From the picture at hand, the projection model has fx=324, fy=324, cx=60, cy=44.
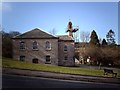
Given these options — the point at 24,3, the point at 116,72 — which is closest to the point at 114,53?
the point at 116,72

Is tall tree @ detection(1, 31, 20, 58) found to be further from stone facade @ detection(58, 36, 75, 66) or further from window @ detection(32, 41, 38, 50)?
stone facade @ detection(58, 36, 75, 66)

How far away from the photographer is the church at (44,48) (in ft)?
29.2

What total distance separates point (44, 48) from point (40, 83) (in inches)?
38.5

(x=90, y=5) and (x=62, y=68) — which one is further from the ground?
(x=90, y=5)

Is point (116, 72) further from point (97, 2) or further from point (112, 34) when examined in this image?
point (97, 2)

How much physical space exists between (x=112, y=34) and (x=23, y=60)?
2548 mm

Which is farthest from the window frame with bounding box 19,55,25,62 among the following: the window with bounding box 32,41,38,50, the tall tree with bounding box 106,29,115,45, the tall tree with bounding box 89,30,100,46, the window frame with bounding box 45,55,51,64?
the tall tree with bounding box 106,29,115,45

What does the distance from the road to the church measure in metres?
0.49

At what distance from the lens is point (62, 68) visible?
29.3ft

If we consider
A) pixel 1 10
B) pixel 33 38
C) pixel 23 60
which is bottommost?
pixel 23 60

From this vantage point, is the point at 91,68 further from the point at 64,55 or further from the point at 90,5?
the point at 90,5

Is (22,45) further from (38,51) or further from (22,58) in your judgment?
(38,51)

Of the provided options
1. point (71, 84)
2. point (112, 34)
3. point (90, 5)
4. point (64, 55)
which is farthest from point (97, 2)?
point (71, 84)

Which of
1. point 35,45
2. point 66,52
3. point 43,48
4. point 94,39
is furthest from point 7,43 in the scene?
point 94,39
